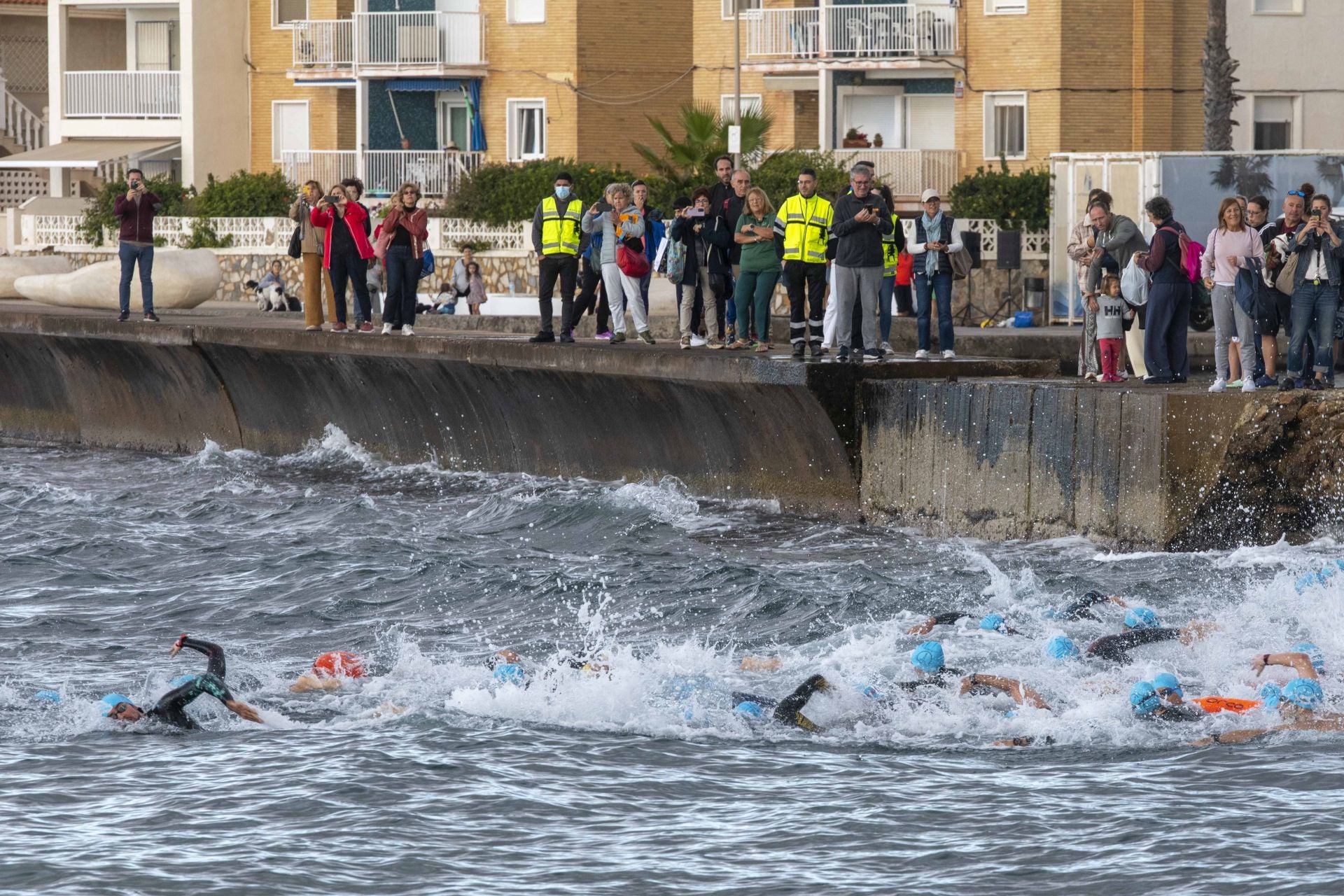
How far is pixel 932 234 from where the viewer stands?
19297mm

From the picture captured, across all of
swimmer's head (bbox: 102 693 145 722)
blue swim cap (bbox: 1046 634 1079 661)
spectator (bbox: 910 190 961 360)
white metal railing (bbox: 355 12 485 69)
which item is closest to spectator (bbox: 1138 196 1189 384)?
spectator (bbox: 910 190 961 360)

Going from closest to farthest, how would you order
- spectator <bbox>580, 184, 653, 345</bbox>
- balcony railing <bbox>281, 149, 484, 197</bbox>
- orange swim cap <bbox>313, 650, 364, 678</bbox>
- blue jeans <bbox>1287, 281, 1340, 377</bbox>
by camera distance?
orange swim cap <bbox>313, 650, 364, 678</bbox> < blue jeans <bbox>1287, 281, 1340, 377</bbox> < spectator <bbox>580, 184, 653, 345</bbox> < balcony railing <bbox>281, 149, 484, 197</bbox>

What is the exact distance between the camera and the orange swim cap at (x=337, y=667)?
1260 cm

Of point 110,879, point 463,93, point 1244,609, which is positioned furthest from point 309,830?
point 463,93

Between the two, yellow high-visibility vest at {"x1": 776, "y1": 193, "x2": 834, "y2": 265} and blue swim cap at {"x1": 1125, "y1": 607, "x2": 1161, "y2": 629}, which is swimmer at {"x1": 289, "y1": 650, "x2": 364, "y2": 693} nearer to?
blue swim cap at {"x1": 1125, "y1": 607, "x2": 1161, "y2": 629}

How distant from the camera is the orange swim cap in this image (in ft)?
41.3

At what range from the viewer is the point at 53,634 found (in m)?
14.3

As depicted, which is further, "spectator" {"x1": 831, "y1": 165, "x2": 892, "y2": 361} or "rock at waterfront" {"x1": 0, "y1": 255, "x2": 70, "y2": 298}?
"rock at waterfront" {"x1": 0, "y1": 255, "x2": 70, "y2": 298}

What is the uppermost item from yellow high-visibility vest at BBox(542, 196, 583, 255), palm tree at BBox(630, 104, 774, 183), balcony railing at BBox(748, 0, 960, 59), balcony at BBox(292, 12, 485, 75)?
balcony at BBox(292, 12, 485, 75)

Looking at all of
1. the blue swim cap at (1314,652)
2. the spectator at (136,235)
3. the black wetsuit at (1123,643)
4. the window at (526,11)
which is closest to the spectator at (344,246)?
the spectator at (136,235)

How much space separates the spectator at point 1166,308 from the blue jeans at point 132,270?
40.5ft

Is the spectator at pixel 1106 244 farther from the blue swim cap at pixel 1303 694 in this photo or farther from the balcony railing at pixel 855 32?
the balcony railing at pixel 855 32

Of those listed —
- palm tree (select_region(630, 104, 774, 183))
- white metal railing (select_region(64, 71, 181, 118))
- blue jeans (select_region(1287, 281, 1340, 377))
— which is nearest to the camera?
blue jeans (select_region(1287, 281, 1340, 377))

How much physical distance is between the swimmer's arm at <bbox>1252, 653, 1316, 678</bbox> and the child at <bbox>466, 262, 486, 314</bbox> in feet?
67.5
